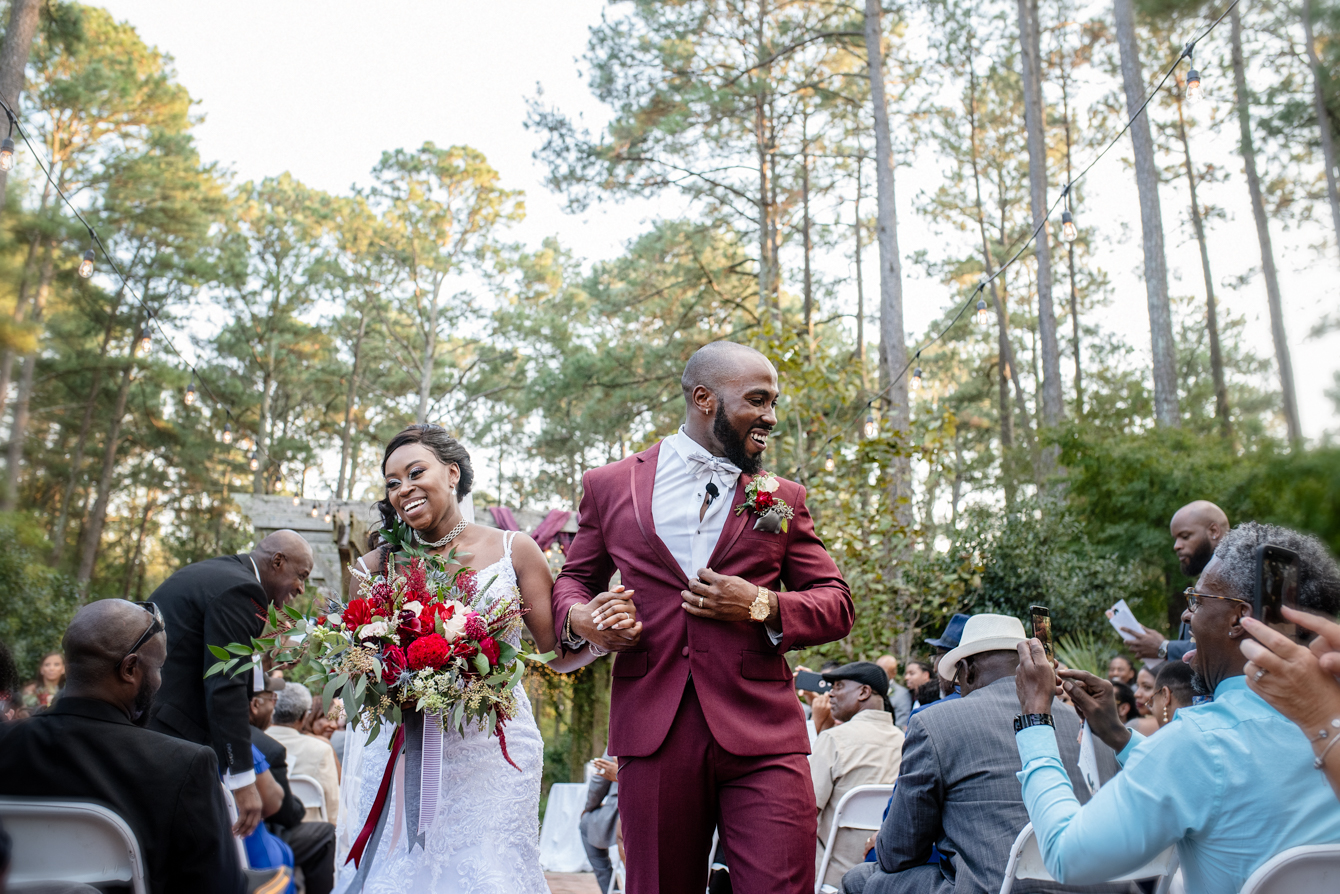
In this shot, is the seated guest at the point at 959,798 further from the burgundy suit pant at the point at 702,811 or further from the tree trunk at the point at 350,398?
the tree trunk at the point at 350,398

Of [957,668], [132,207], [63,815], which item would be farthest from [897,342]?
[132,207]

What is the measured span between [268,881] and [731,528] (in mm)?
1614

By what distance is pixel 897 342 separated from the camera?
518 inches

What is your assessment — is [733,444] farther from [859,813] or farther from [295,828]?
[295,828]

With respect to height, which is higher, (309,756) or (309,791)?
(309,756)

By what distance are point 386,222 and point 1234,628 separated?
27.4 metres

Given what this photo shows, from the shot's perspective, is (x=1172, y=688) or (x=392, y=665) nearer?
(x=392, y=665)

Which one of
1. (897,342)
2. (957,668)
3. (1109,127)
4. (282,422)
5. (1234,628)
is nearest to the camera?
(1234,628)

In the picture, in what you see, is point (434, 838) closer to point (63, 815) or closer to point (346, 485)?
point (63, 815)

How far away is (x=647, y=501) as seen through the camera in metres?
3.00

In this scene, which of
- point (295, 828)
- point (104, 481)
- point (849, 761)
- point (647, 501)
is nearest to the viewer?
point (647, 501)

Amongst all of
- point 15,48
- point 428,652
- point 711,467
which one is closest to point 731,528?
point 711,467

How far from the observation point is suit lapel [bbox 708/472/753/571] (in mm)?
2852

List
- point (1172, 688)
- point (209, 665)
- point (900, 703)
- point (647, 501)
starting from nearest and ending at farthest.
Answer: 1. point (647, 501)
2. point (209, 665)
3. point (1172, 688)
4. point (900, 703)
